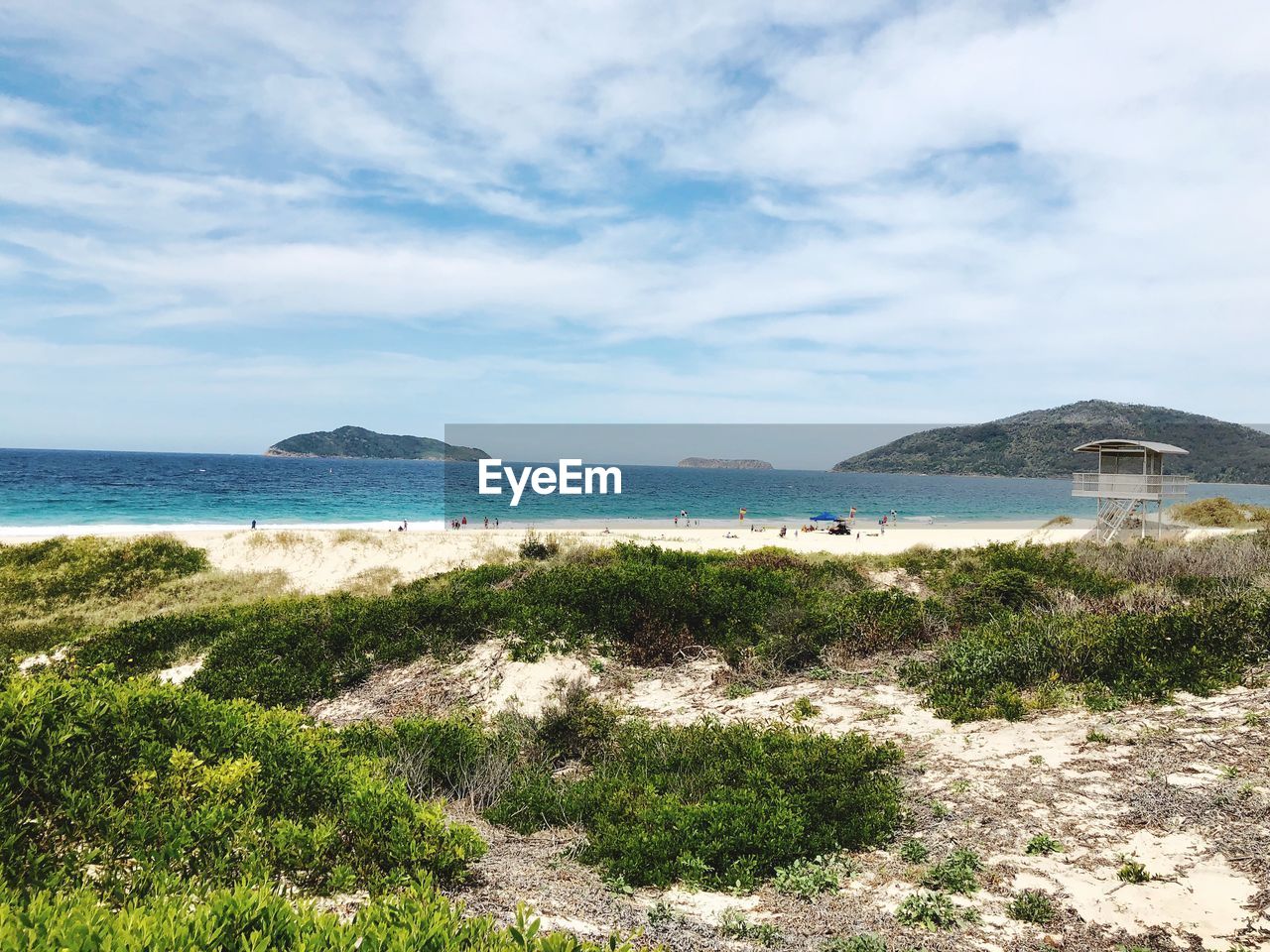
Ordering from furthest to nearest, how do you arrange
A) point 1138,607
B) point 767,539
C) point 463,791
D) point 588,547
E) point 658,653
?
1. point 767,539
2. point 588,547
3. point 658,653
4. point 1138,607
5. point 463,791

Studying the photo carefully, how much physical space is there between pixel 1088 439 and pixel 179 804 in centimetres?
18937

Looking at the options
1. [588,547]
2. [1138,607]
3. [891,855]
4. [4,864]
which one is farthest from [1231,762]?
[588,547]

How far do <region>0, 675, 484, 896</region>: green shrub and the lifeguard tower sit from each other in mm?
32368

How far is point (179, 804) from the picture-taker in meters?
4.02

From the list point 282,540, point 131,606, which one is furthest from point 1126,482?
point 131,606

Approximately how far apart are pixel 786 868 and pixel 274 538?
27.8 metres

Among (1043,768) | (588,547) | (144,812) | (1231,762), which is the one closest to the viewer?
(144,812)

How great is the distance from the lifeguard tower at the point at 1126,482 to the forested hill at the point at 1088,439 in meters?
97.7

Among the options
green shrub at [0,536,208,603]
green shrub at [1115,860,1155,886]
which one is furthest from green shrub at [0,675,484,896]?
green shrub at [0,536,208,603]

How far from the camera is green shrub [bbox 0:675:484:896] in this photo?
3.71 m

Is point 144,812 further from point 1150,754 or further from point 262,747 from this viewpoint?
point 1150,754

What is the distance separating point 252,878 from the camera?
359cm

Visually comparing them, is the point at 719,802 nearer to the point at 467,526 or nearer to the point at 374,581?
the point at 374,581

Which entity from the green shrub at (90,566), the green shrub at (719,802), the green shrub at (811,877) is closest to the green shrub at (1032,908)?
the green shrub at (811,877)
